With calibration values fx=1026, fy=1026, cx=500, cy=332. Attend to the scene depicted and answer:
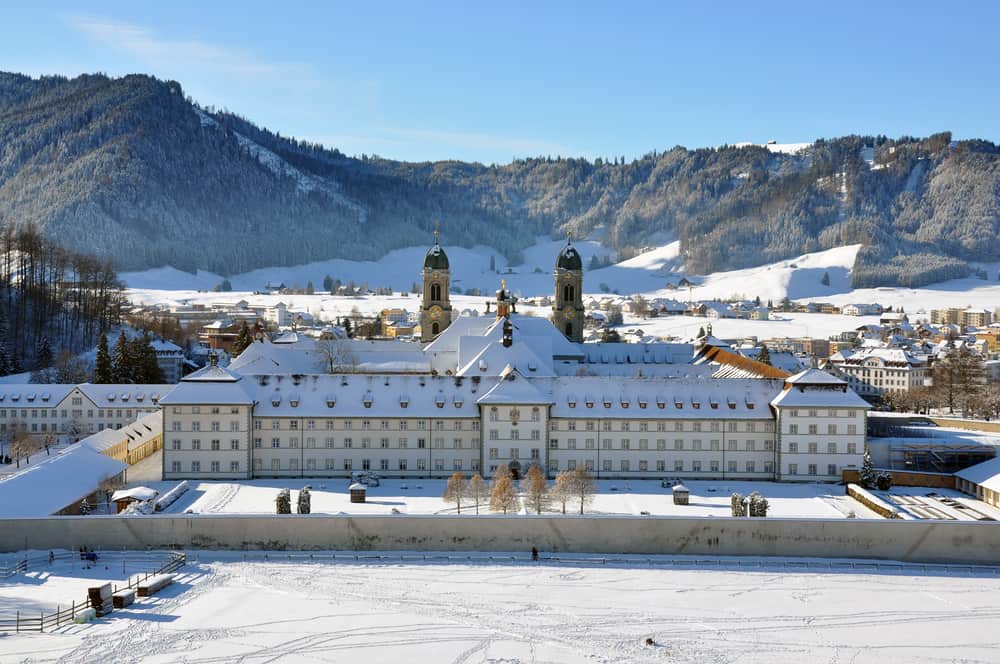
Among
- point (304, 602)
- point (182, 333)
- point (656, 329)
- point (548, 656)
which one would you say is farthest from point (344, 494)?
point (656, 329)

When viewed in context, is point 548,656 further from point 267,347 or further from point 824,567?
point 267,347

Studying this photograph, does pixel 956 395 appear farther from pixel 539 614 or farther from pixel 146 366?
pixel 539 614

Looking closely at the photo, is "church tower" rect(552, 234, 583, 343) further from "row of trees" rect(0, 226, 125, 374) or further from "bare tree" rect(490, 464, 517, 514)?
"bare tree" rect(490, 464, 517, 514)

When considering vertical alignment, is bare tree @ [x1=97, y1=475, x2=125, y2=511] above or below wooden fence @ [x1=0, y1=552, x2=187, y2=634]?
above

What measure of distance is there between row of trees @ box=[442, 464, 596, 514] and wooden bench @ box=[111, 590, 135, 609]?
1471 centimetres

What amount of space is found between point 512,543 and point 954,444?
93.9 ft

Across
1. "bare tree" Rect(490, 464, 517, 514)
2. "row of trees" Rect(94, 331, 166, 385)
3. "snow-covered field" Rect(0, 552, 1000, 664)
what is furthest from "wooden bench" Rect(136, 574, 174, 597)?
"row of trees" Rect(94, 331, 166, 385)

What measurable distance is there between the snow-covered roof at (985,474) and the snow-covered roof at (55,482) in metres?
39.7

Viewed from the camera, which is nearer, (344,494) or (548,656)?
(548,656)

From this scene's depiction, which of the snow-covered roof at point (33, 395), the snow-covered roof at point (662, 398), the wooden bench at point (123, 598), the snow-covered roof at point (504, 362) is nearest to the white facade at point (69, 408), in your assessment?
the snow-covered roof at point (33, 395)

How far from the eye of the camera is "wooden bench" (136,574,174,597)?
3133 centimetres

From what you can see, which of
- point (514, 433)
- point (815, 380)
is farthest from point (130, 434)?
point (815, 380)

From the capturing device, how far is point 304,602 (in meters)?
31.5

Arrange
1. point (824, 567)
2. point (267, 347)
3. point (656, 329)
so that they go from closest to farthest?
point (824, 567) → point (267, 347) → point (656, 329)
